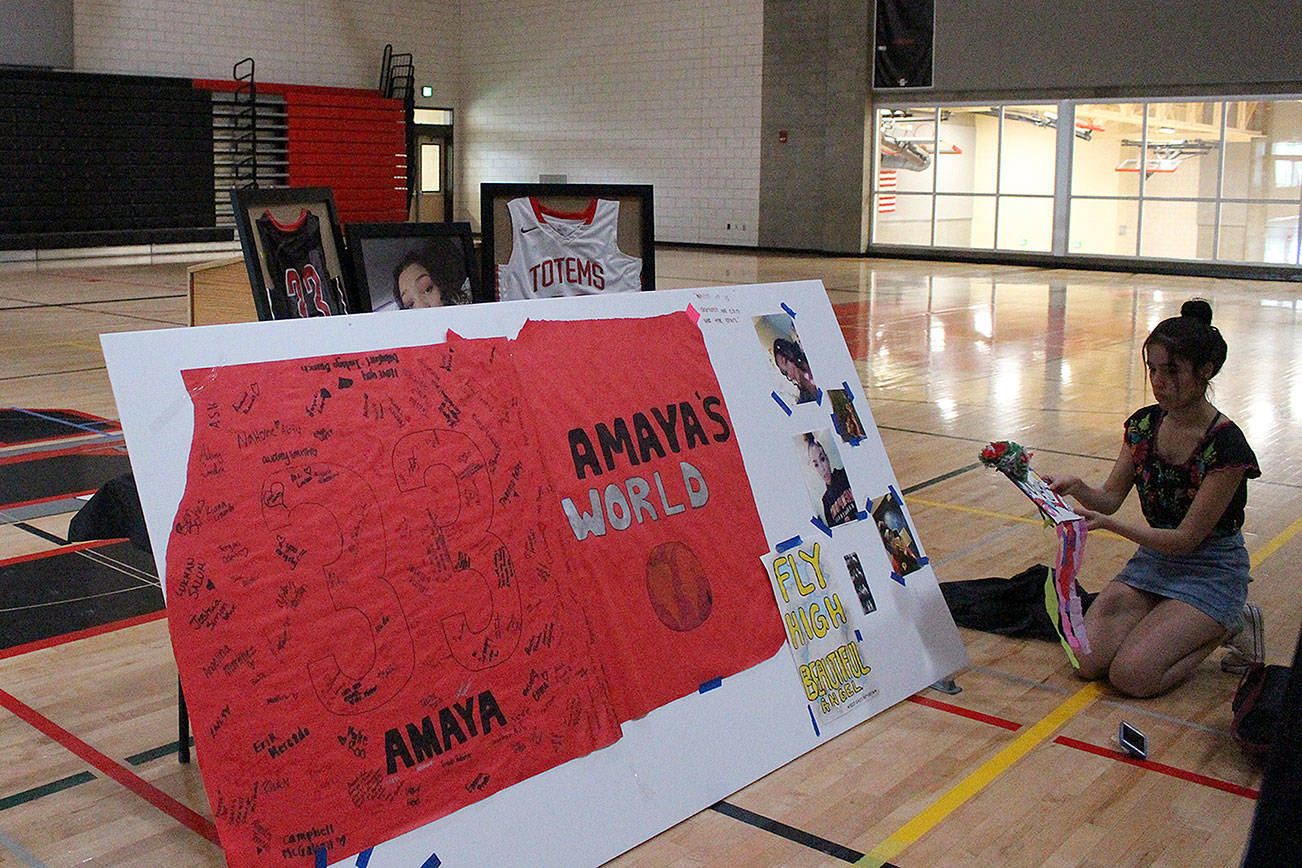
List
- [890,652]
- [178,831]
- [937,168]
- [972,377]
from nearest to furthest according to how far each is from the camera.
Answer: [178,831] < [890,652] < [972,377] < [937,168]

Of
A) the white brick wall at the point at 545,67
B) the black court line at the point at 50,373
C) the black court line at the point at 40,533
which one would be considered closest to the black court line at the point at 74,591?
the black court line at the point at 40,533

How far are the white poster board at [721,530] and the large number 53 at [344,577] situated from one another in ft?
0.72

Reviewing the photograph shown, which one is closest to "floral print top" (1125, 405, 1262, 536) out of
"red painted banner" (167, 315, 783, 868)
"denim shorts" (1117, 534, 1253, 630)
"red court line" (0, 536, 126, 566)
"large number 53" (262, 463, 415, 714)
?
"denim shorts" (1117, 534, 1253, 630)

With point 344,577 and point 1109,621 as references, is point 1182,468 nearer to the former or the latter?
point 1109,621

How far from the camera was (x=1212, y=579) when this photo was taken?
11.8ft

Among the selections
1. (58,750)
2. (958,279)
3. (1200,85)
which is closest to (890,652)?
(58,750)

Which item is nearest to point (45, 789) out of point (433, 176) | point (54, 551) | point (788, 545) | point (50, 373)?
point (788, 545)

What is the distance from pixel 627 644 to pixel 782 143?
19.1 m

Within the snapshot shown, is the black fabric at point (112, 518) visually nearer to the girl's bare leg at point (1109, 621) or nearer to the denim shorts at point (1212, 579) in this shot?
the girl's bare leg at point (1109, 621)

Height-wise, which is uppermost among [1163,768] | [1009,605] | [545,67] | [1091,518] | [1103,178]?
[545,67]

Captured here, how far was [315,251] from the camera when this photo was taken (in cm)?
356

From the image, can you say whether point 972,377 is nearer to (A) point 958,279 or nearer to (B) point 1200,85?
(A) point 958,279

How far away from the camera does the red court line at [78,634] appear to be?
3798 mm

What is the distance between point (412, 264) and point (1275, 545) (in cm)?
371
